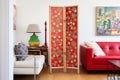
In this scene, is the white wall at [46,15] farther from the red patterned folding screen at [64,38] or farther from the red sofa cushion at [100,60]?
the red sofa cushion at [100,60]

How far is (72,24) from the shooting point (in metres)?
5.24

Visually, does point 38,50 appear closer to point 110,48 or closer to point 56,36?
point 56,36

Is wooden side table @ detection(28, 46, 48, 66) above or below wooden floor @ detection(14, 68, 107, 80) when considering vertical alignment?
above

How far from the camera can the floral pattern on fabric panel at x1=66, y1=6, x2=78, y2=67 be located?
17.1 ft

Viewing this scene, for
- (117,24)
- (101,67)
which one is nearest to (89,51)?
(101,67)

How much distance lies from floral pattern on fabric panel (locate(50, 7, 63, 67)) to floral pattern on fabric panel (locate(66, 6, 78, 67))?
0.17 m

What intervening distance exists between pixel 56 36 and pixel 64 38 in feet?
0.66

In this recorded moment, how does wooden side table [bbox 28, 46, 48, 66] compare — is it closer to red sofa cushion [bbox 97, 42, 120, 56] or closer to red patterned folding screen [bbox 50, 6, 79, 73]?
red patterned folding screen [bbox 50, 6, 79, 73]

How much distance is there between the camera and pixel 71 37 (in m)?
5.27

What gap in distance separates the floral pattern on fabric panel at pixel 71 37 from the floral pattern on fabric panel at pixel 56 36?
0.56 feet
